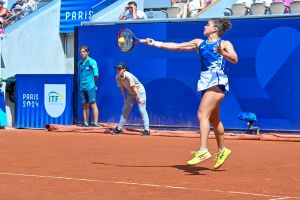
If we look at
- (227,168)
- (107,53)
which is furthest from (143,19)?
(227,168)

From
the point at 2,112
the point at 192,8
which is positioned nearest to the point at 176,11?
the point at 192,8

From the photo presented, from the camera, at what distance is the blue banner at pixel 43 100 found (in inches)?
825

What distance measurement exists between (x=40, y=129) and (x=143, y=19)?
4.16 metres

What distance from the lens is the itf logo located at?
21.0 m

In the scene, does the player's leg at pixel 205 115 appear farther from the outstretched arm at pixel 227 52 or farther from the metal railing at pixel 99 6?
the metal railing at pixel 99 6

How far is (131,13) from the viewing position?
21.1 m

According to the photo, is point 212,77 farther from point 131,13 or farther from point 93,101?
point 131,13

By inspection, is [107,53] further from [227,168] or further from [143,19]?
[227,168]

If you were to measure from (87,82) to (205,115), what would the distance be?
1016 cm

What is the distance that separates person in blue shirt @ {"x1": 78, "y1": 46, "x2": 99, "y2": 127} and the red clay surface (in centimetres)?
390

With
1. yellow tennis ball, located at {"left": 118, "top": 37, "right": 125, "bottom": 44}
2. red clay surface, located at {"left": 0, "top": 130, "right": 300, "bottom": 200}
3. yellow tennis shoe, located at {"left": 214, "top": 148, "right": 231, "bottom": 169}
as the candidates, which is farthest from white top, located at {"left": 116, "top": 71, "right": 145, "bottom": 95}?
yellow tennis shoe, located at {"left": 214, "top": 148, "right": 231, "bottom": 169}

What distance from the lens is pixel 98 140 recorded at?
16.8 m

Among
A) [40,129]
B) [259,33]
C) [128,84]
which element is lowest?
[40,129]

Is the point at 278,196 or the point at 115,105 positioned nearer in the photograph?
the point at 278,196
